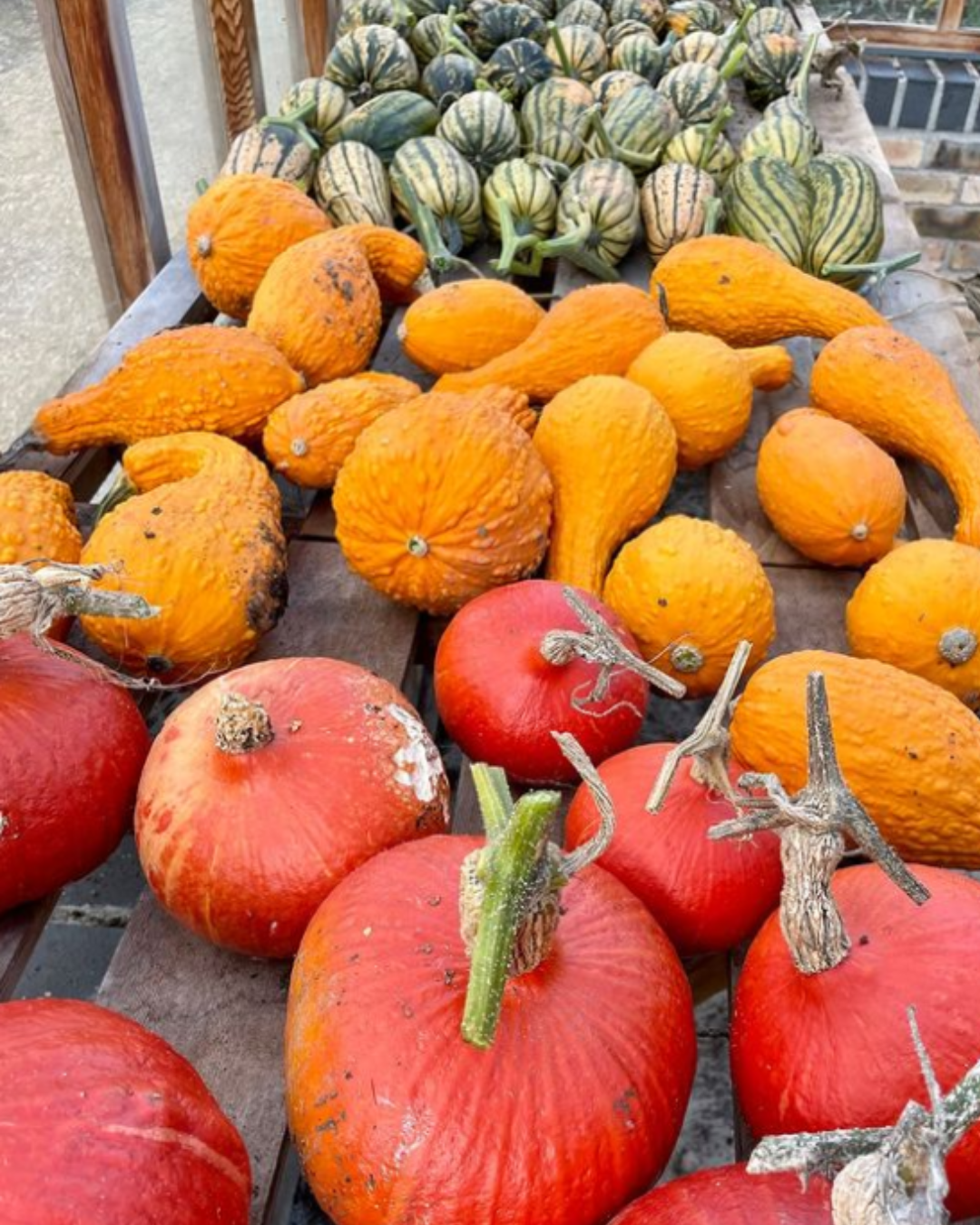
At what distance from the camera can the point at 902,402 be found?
1800 millimetres

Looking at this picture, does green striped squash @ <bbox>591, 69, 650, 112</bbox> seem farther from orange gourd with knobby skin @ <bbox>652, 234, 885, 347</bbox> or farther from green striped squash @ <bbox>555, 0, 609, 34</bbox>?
orange gourd with knobby skin @ <bbox>652, 234, 885, 347</bbox>

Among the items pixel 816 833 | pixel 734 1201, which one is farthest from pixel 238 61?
pixel 734 1201

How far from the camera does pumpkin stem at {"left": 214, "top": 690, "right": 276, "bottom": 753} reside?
106cm

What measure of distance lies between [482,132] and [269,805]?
2284 mm

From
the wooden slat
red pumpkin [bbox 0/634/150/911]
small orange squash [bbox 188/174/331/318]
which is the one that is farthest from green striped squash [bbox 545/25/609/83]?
the wooden slat

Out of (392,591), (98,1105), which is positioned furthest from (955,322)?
(98,1105)

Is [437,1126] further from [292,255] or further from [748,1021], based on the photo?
[292,255]

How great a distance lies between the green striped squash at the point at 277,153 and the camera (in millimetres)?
2715

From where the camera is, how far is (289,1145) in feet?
3.47

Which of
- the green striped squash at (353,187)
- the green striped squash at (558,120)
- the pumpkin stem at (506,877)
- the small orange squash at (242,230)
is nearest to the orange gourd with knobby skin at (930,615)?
the pumpkin stem at (506,877)

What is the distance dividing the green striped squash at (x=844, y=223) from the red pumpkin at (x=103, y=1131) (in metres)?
2.17

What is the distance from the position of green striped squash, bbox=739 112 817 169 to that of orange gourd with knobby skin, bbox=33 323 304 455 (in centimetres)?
166

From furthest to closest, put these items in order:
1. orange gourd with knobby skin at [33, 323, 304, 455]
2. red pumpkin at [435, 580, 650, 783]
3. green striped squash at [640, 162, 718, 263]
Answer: green striped squash at [640, 162, 718, 263] → orange gourd with knobby skin at [33, 323, 304, 455] → red pumpkin at [435, 580, 650, 783]

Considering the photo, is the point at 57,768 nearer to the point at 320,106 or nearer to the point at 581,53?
the point at 320,106
